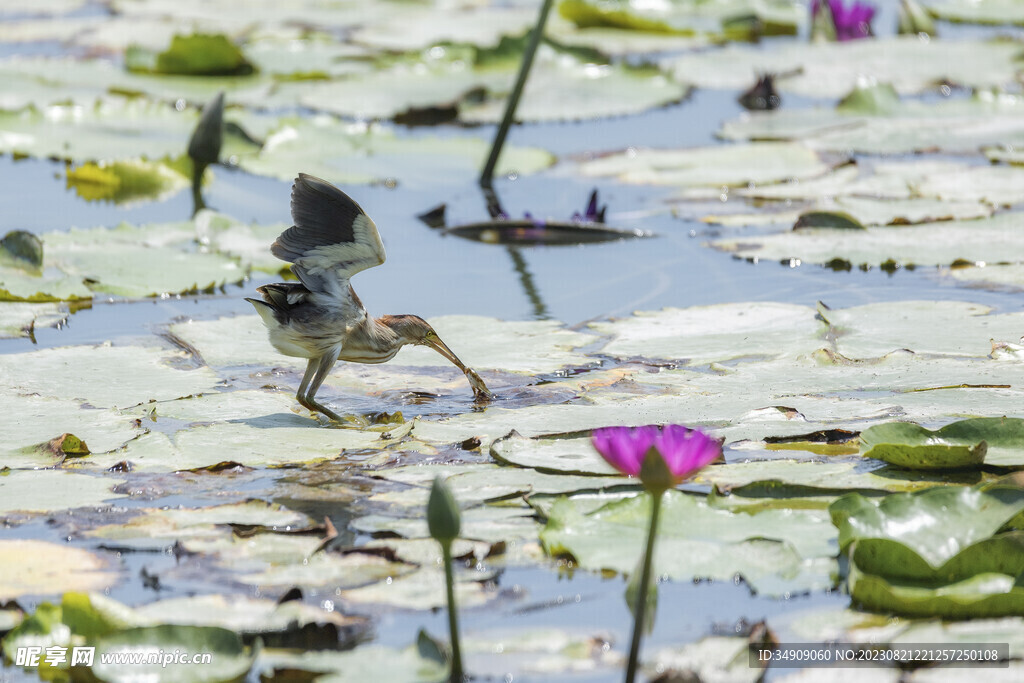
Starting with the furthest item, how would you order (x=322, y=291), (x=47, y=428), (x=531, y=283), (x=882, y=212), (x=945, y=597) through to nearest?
(x=882, y=212) → (x=531, y=283) → (x=322, y=291) → (x=47, y=428) → (x=945, y=597)

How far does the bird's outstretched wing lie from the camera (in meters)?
3.79

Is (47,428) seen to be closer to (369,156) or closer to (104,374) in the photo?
(104,374)

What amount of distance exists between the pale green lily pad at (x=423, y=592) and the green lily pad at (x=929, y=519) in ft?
2.57

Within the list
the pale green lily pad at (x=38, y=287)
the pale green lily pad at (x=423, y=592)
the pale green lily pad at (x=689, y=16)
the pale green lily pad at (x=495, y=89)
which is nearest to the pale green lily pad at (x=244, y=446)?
the pale green lily pad at (x=423, y=592)

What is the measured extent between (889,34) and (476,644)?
33.1 feet

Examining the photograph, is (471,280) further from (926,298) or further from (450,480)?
(450,480)

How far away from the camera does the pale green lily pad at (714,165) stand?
6.92 meters

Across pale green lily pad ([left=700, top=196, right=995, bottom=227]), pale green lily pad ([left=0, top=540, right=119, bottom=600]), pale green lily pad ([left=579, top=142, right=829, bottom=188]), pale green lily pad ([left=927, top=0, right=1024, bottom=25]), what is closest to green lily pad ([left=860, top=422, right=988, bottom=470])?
pale green lily pad ([left=0, top=540, right=119, bottom=600])

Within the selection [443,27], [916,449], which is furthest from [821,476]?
[443,27]

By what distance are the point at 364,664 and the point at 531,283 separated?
325cm

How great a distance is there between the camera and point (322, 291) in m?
3.99

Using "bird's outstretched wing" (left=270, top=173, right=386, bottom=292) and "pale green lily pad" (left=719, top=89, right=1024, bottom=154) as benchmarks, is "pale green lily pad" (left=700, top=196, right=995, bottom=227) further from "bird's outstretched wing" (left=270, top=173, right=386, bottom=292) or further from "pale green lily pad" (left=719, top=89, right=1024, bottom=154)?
"bird's outstretched wing" (left=270, top=173, right=386, bottom=292)

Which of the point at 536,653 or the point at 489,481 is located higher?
the point at 536,653

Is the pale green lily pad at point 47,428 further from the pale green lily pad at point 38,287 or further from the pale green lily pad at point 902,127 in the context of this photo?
the pale green lily pad at point 902,127
